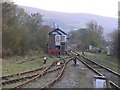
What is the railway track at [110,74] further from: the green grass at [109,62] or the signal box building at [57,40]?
the signal box building at [57,40]

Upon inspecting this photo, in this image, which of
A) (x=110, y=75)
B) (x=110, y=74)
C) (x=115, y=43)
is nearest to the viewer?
(x=110, y=75)

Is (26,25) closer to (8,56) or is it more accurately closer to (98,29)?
(8,56)

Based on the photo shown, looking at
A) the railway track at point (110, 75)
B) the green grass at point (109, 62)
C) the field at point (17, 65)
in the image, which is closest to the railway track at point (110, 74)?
the railway track at point (110, 75)

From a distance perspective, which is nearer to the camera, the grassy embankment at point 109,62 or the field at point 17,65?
the field at point 17,65

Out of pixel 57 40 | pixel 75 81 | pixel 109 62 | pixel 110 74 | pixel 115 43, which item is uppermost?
pixel 57 40

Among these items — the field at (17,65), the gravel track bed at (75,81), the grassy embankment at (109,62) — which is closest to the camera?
the gravel track bed at (75,81)

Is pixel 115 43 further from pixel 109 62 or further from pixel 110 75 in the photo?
pixel 110 75

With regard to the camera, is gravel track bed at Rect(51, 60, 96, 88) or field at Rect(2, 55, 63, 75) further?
field at Rect(2, 55, 63, 75)

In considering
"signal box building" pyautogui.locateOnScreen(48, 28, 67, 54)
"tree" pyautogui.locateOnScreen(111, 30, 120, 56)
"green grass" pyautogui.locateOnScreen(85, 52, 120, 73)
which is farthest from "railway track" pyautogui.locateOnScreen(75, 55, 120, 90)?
"signal box building" pyautogui.locateOnScreen(48, 28, 67, 54)

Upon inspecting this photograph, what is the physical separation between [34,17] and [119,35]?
2207 cm

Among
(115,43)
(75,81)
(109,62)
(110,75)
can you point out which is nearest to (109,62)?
(109,62)

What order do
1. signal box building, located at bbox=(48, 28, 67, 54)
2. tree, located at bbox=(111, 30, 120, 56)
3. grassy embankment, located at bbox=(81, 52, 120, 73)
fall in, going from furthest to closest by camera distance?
signal box building, located at bbox=(48, 28, 67, 54), tree, located at bbox=(111, 30, 120, 56), grassy embankment, located at bbox=(81, 52, 120, 73)

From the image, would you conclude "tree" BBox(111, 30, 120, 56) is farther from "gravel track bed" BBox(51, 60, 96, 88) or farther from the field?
"gravel track bed" BBox(51, 60, 96, 88)

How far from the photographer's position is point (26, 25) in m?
60.4
